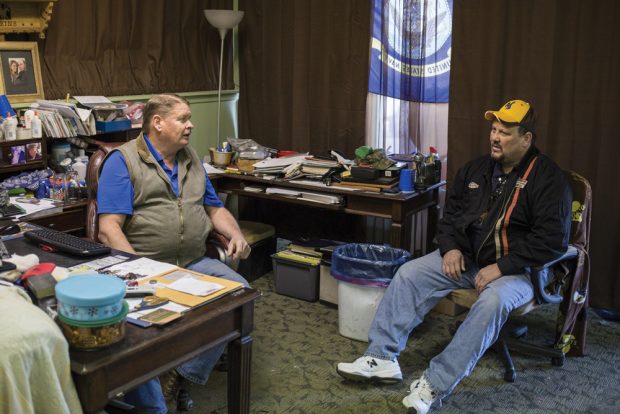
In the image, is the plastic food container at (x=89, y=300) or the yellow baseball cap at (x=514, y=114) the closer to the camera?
the plastic food container at (x=89, y=300)

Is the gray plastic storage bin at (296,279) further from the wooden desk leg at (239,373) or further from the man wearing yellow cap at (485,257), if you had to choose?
the wooden desk leg at (239,373)

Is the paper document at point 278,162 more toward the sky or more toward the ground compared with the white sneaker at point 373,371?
more toward the sky

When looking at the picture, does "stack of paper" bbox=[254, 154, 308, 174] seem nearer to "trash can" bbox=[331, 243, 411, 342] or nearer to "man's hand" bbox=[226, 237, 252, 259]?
"trash can" bbox=[331, 243, 411, 342]

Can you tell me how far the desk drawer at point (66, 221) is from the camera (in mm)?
3047

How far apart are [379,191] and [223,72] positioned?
1776mm

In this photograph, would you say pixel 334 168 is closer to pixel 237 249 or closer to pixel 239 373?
pixel 237 249

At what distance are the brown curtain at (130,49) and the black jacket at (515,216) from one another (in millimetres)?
2163

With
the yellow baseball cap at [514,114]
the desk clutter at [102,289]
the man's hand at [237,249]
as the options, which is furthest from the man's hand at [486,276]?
the desk clutter at [102,289]

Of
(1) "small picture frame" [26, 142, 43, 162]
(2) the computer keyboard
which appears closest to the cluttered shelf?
(1) "small picture frame" [26, 142, 43, 162]

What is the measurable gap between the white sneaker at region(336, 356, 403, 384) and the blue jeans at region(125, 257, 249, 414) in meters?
0.56

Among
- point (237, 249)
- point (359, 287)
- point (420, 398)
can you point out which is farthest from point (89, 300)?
point (359, 287)

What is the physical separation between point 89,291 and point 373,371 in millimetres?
1530

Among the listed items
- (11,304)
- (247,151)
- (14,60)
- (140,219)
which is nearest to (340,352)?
(140,219)

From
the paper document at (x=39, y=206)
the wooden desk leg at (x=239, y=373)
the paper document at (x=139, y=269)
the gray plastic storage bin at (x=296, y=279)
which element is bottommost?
the gray plastic storage bin at (x=296, y=279)
